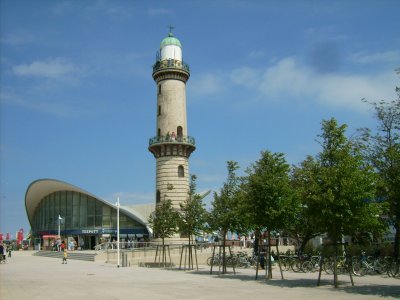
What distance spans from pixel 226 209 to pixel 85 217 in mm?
44032

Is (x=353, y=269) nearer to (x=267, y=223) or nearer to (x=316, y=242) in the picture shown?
(x=267, y=223)

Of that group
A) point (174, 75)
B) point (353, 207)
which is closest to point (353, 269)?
point (353, 207)

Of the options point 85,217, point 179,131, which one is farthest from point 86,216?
point 179,131

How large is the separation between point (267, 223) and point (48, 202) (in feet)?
189

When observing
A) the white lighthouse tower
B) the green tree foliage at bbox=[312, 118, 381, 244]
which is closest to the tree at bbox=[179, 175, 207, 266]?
the green tree foliage at bbox=[312, 118, 381, 244]

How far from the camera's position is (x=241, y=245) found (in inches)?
2084

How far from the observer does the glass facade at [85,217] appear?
66.7m

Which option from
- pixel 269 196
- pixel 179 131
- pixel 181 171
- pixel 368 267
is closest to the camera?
pixel 269 196

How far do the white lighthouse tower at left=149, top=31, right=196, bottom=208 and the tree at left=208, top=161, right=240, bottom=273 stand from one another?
715 inches

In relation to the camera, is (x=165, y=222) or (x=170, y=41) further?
(x=170, y=41)

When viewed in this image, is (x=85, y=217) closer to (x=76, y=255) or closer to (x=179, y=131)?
(x=76, y=255)

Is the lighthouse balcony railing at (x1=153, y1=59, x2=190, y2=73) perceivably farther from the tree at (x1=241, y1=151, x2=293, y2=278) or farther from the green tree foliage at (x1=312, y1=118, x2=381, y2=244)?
the green tree foliage at (x1=312, y1=118, x2=381, y2=244)

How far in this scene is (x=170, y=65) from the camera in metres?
49.6

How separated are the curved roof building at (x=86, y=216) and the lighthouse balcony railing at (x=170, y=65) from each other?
76.6ft
